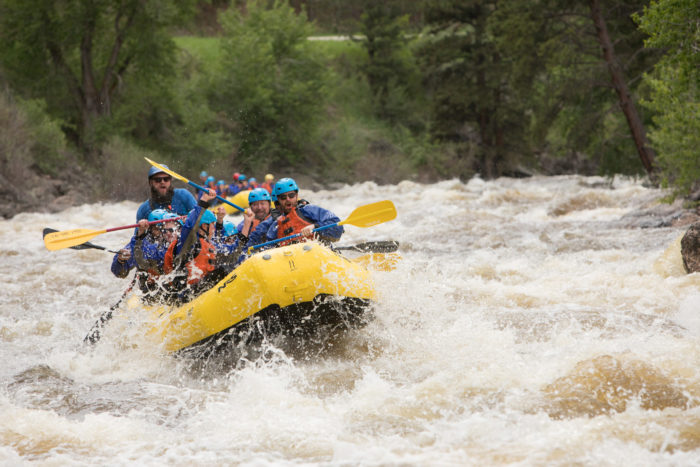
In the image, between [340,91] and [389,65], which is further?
[340,91]

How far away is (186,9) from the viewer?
23.4 metres

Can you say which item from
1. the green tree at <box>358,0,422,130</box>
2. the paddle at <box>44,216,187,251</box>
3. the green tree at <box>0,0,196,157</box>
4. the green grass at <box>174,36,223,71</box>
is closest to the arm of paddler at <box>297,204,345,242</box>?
the paddle at <box>44,216,187,251</box>

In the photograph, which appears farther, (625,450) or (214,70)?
(214,70)

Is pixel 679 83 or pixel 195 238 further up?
pixel 679 83

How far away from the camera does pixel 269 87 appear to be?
26.8m

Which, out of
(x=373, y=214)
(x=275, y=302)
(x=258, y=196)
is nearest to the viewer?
(x=275, y=302)

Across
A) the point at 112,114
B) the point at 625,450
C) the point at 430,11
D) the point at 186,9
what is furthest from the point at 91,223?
the point at 430,11

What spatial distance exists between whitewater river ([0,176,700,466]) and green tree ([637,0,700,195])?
2.26 metres

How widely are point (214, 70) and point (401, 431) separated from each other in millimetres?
24530

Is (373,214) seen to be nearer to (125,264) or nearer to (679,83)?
(125,264)

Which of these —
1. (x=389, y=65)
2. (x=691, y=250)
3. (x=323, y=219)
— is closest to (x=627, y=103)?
(x=691, y=250)

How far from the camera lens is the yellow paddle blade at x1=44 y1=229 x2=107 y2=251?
6.27m

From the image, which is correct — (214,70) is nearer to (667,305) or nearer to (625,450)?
(667,305)

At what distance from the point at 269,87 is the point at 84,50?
261 inches
